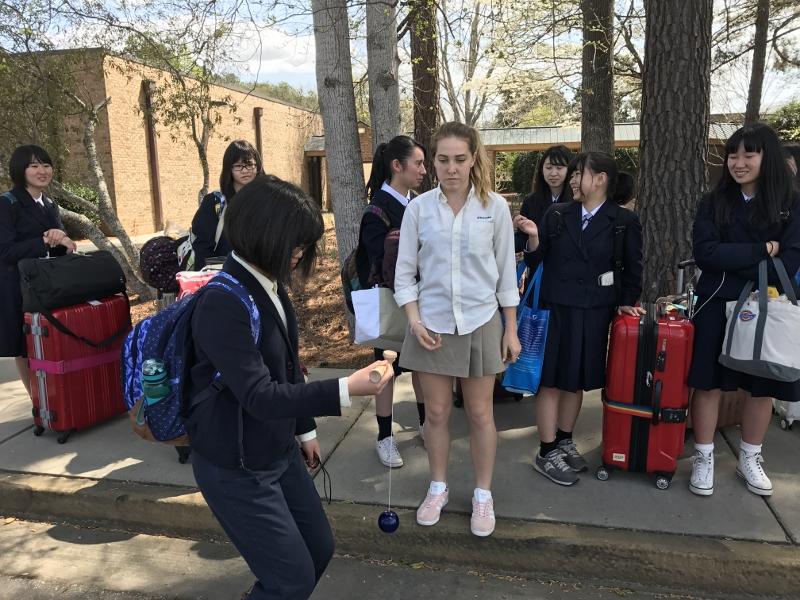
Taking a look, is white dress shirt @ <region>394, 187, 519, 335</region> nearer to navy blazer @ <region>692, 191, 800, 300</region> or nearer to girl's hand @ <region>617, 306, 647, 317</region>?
girl's hand @ <region>617, 306, 647, 317</region>

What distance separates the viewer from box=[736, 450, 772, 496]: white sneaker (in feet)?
10.2

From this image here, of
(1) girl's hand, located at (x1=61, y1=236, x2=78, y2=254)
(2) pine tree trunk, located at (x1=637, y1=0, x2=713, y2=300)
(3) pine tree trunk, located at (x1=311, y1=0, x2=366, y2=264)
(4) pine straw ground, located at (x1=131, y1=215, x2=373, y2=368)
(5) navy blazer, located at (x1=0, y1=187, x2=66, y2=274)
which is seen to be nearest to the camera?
(5) navy blazer, located at (x1=0, y1=187, x2=66, y2=274)

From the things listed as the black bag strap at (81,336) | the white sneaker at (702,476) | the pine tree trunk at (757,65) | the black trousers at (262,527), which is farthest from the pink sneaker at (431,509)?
the pine tree trunk at (757,65)

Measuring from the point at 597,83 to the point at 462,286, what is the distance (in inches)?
238

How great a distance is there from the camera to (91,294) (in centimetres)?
405

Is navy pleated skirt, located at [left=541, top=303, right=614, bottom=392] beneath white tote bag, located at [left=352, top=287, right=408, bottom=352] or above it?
beneath

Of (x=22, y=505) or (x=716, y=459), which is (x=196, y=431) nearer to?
(x=22, y=505)

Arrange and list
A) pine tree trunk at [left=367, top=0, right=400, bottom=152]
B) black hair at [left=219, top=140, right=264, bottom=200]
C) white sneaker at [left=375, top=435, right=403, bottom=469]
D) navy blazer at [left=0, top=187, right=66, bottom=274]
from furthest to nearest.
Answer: pine tree trunk at [left=367, top=0, right=400, bottom=152], navy blazer at [left=0, top=187, right=66, bottom=274], black hair at [left=219, top=140, right=264, bottom=200], white sneaker at [left=375, top=435, right=403, bottom=469]

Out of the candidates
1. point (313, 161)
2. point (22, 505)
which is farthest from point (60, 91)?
point (313, 161)

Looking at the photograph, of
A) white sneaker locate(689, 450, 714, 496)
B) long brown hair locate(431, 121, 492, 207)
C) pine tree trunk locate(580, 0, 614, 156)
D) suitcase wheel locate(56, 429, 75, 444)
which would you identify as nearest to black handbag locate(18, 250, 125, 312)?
suitcase wheel locate(56, 429, 75, 444)

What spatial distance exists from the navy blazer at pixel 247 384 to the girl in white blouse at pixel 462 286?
0.90m

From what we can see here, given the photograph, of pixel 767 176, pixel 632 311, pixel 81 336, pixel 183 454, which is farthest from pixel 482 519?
pixel 81 336

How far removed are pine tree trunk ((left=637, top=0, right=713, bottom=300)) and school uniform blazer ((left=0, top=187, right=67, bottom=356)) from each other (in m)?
4.36

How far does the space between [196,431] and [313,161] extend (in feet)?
98.6
